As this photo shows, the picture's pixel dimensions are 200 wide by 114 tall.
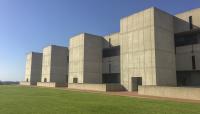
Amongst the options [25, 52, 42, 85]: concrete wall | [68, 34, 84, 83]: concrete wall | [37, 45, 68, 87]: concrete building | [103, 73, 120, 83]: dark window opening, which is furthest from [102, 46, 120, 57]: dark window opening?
[25, 52, 42, 85]: concrete wall

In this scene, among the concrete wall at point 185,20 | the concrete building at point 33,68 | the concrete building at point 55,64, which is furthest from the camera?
the concrete building at point 33,68

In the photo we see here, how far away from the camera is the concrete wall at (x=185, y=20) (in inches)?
1361

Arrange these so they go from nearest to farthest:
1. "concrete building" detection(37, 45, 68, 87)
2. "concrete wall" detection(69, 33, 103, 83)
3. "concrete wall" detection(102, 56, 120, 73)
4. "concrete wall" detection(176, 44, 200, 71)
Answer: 1. "concrete wall" detection(176, 44, 200, 71)
2. "concrete wall" detection(102, 56, 120, 73)
3. "concrete wall" detection(69, 33, 103, 83)
4. "concrete building" detection(37, 45, 68, 87)

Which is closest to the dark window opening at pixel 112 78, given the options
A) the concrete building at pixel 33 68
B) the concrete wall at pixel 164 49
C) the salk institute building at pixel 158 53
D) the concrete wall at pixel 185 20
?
the salk institute building at pixel 158 53

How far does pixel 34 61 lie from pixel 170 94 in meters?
61.9

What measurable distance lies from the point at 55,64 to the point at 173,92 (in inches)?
1786

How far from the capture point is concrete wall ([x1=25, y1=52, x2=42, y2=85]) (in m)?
74.8

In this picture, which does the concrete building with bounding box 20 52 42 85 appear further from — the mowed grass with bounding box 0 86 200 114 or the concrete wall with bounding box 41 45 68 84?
the mowed grass with bounding box 0 86 200 114

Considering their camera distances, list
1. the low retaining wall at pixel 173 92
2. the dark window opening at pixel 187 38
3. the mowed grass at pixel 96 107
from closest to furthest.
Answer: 1. the mowed grass at pixel 96 107
2. the low retaining wall at pixel 173 92
3. the dark window opening at pixel 187 38

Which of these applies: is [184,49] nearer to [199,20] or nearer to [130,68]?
[199,20]

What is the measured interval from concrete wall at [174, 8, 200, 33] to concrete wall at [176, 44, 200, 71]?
3.50m

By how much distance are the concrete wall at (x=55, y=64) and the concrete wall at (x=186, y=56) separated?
3851cm

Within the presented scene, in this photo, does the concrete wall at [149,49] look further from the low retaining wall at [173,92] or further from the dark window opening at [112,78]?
the dark window opening at [112,78]

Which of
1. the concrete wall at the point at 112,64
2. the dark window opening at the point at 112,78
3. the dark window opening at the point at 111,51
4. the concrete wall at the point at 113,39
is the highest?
the concrete wall at the point at 113,39
